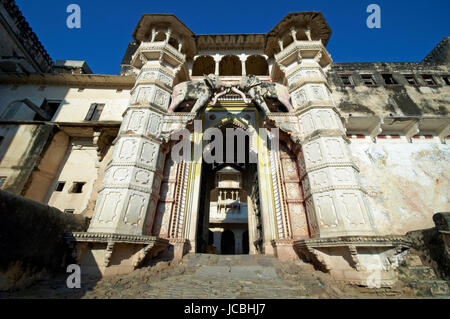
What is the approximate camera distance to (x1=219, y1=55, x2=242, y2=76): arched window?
39.2 ft

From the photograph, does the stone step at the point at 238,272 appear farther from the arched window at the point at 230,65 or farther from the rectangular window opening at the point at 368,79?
the rectangular window opening at the point at 368,79

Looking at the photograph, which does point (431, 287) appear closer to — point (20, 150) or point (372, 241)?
point (372, 241)

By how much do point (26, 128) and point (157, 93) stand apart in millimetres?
7585

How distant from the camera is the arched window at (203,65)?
11.8 m

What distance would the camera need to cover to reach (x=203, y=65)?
12.3 meters

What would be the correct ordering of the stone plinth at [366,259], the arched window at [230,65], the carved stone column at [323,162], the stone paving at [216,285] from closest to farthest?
the stone paving at [216,285]
the stone plinth at [366,259]
the carved stone column at [323,162]
the arched window at [230,65]

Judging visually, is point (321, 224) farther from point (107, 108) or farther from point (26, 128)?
point (26, 128)

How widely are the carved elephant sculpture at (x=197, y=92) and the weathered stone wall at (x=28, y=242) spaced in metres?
5.53

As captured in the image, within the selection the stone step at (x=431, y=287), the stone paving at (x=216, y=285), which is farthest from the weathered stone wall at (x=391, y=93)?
the stone paving at (x=216, y=285)

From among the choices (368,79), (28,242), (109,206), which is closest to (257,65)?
(368,79)

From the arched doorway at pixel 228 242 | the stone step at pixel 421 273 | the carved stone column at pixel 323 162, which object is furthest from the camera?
the arched doorway at pixel 228 242

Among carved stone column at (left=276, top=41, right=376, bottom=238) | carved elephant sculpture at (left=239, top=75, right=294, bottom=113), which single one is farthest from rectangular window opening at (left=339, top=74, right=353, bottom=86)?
carved elephant sculpture at (left=239, top=75, right=294, bottom=113)

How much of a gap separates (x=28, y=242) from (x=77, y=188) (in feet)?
22.0
